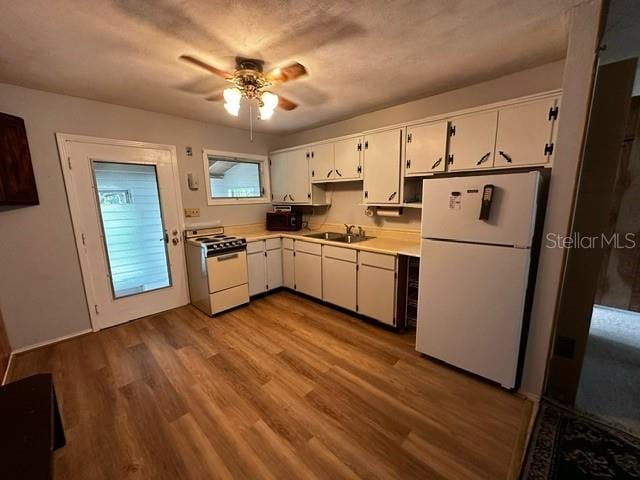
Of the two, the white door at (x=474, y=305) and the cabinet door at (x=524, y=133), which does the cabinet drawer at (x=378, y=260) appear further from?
the cabinet door at (x=524, y=133)

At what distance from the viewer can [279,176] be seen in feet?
13.8

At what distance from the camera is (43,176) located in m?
2.48

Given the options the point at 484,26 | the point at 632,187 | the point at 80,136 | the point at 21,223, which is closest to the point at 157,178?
the point at 80,136

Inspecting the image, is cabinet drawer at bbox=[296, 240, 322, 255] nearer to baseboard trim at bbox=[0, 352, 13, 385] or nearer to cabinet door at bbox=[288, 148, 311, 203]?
cabinet door at bbox=[288, 148, 311, 203]

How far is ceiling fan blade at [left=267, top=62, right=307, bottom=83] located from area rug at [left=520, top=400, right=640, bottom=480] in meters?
2.71

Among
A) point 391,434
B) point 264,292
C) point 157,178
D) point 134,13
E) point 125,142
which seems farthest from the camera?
point 264,292

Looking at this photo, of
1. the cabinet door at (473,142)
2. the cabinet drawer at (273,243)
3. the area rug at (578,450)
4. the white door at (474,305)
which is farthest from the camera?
the cabinet drawer at (273,243)

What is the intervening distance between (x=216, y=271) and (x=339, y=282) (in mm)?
1502

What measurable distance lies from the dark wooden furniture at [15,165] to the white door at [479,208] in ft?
11.6

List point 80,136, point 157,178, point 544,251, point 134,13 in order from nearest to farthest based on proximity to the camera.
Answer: point 134,13 → point 544,251 → point 80,136 → point 157,178

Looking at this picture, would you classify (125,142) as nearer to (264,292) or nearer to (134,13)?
(134,13)

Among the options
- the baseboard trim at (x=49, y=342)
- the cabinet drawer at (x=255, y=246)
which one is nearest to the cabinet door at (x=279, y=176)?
the cabinet drawer at (x=255, y=246)

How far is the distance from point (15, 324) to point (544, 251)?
4.52 metres

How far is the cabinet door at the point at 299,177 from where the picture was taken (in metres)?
3.78
